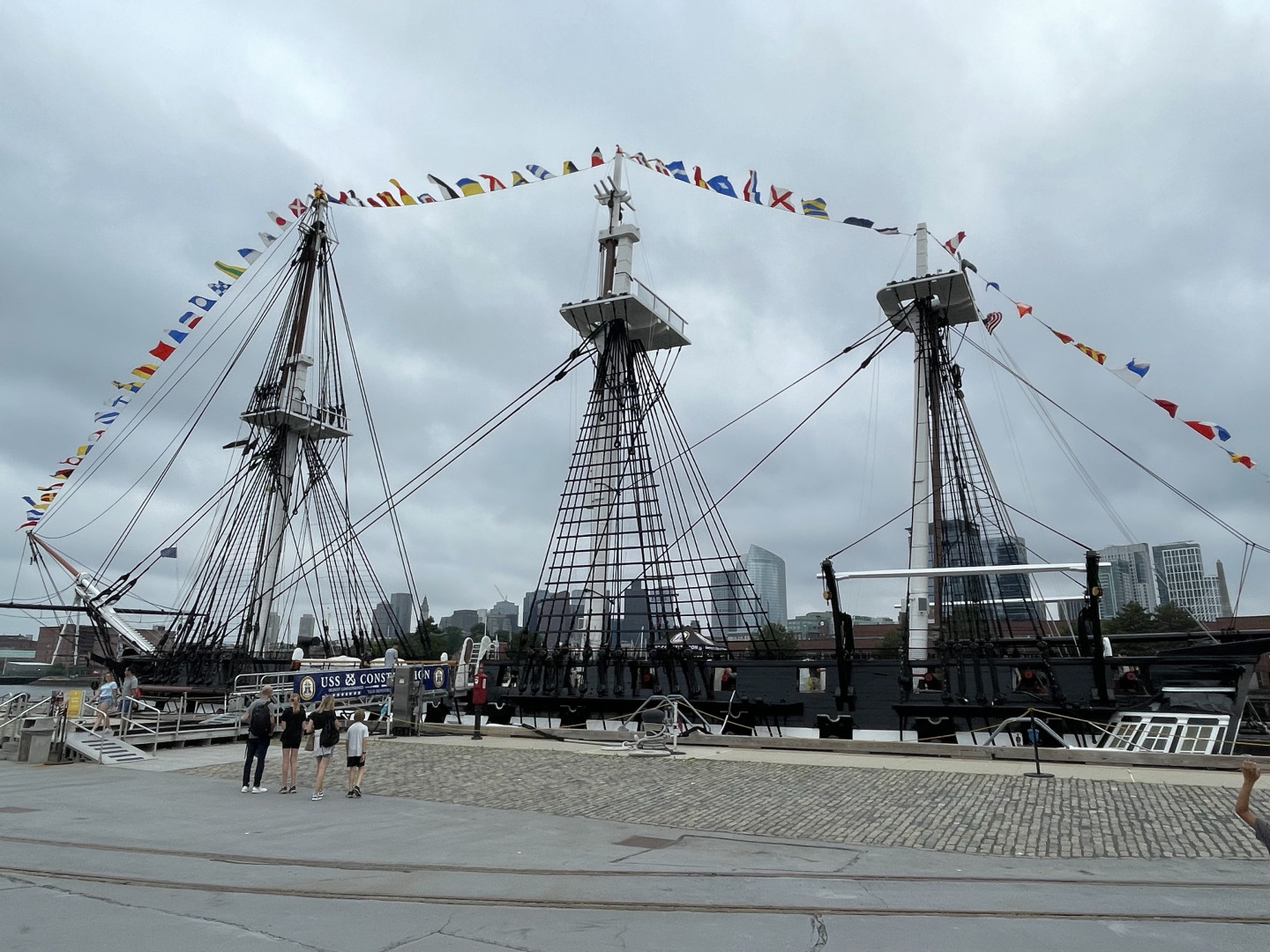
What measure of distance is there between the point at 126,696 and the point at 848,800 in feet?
58.4

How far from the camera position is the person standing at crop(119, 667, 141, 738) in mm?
18125

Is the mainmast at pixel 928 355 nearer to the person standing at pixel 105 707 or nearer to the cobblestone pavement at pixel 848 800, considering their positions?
the cobblestone pavement at pixel 848 800

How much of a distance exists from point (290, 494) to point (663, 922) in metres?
34.5

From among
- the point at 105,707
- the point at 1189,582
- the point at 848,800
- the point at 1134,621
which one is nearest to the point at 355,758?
the point at 848,800

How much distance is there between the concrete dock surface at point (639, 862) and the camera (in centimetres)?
539

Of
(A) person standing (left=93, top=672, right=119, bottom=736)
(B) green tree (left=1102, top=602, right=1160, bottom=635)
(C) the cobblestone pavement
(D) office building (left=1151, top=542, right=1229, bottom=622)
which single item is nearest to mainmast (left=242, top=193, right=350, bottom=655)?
(A) person standing (left=93, top=672, right=119, bottom=736)

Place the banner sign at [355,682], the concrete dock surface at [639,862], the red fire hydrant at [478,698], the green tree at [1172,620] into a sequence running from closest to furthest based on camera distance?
the concrete dock surface at [639,862] < the red fire hydrant at [478,698] < the banner sign at [355,682] < the green tree at [1172,620]

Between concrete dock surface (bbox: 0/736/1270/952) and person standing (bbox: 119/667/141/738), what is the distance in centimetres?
425

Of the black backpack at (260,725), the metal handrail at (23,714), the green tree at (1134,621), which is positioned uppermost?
the green tree at (1134,621)

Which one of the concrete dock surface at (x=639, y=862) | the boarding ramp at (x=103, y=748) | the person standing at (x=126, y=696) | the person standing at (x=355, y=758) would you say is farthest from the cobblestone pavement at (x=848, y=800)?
the person standing at (x=126, y=696)

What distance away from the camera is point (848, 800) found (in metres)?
11.3

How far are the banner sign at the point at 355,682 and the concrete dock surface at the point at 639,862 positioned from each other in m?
6.47

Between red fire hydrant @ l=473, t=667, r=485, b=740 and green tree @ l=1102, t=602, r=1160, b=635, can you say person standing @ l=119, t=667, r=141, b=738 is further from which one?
green tree @ l=1102, t=602, r=1160, b=635

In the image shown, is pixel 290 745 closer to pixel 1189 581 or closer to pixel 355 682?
pixel 355 682
